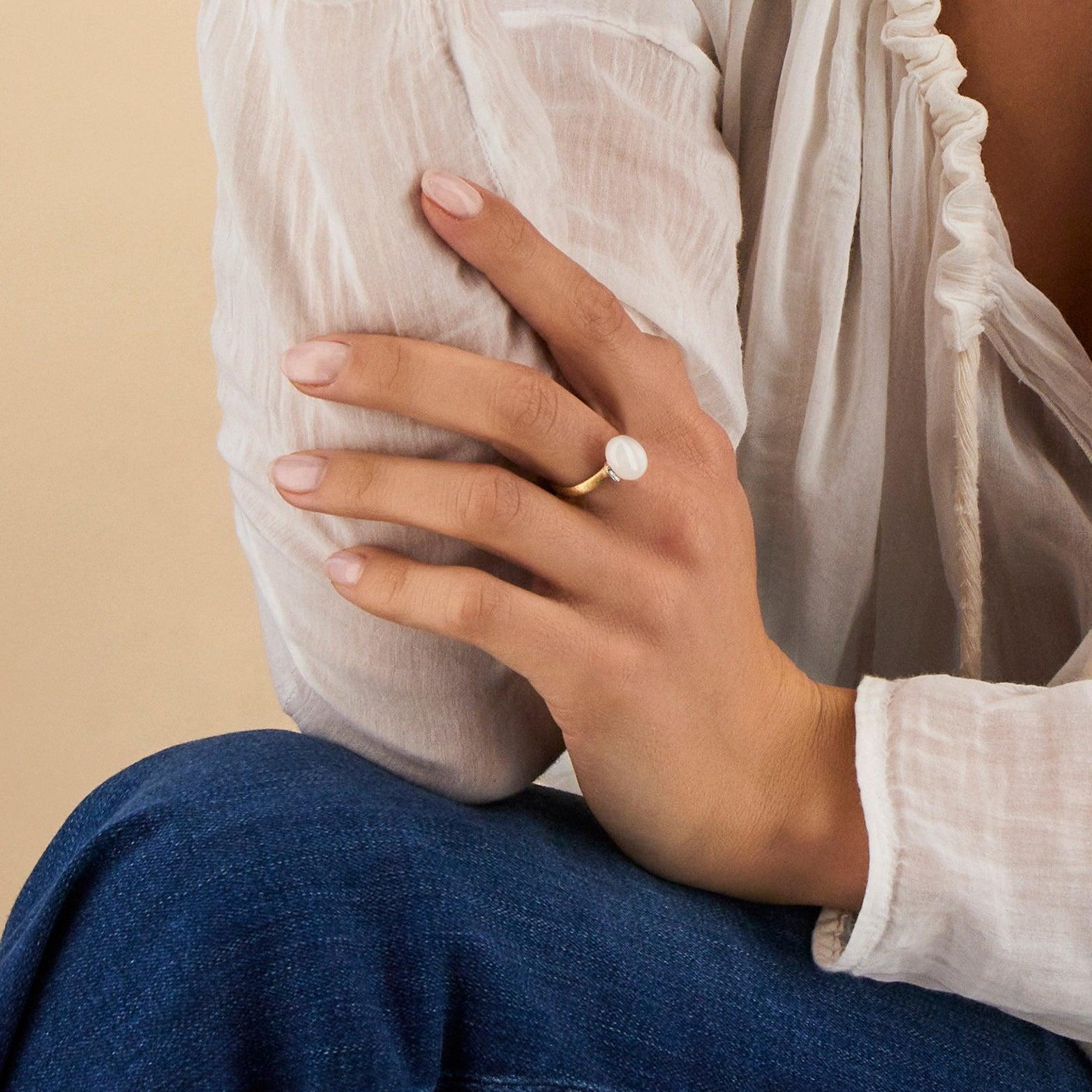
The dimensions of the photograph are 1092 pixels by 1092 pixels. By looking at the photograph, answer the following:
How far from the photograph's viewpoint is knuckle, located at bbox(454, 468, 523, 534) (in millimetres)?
353

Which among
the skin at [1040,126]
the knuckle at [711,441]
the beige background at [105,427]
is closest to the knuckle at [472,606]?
the knuckle at [711,441]

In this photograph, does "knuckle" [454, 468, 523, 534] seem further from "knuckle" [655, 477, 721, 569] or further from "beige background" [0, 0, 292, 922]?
"beige background" [0, 0, 292, 922]

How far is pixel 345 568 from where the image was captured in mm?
359

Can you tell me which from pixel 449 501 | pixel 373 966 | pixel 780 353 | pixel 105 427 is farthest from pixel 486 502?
pixel 105 427

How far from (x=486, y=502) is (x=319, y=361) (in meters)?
0.07

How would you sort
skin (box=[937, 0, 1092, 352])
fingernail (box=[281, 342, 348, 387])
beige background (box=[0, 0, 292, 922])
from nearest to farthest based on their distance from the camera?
fingernail (box=[281, 342, 348, 387])
skin (box=[937, 0, 1092, 352])
beige background (box=[0, 0, 292, 922])

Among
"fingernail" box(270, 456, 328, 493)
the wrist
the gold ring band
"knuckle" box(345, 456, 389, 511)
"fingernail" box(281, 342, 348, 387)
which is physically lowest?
the wrist

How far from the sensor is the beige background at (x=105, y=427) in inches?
38.9

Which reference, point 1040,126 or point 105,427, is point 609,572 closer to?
point 1040,126

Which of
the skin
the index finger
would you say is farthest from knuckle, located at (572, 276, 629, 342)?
the skin

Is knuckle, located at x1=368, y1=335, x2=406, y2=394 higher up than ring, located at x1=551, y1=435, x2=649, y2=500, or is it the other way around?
knuckle, located at x1=368, y1=335, x2=406, y2=394

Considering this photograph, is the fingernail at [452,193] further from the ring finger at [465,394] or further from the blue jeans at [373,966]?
the blue jeans at [373,966]

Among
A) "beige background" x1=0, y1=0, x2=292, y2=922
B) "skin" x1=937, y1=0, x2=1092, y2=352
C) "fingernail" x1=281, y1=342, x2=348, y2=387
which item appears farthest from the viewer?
"beige background" x1=0, y1=0, x2=292, y2=922

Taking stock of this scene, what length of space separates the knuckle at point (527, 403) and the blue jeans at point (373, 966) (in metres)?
0.14
